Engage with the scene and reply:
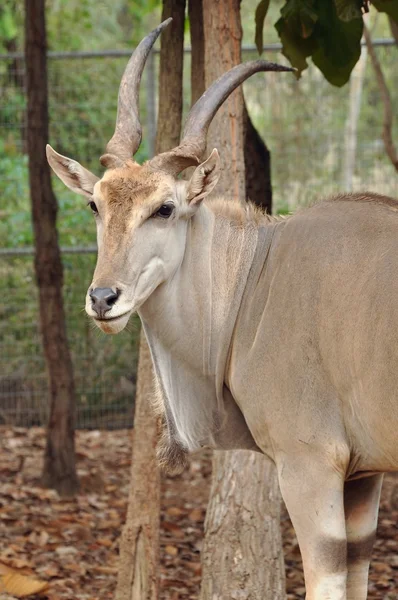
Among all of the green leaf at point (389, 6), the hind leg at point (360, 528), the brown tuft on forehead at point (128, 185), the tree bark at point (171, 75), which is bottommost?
the hind leg at point (360, 528)

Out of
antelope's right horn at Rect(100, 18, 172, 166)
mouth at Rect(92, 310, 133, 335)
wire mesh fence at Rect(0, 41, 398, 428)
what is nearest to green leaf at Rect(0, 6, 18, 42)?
wire mesh fence at Rect(0, 41, 398, 428)

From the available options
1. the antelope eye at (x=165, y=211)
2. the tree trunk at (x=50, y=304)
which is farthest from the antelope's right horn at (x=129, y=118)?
the tree trunk at (x=50, y=304)

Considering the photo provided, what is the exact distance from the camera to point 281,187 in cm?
877

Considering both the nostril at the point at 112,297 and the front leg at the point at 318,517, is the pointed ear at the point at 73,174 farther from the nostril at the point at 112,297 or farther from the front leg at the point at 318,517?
the front leg at the point at 318,517

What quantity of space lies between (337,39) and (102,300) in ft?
7.89

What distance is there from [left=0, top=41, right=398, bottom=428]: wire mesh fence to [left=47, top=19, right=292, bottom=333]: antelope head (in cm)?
468

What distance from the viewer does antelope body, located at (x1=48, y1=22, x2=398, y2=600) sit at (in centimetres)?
362

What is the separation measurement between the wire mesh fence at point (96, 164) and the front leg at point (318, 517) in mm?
5163

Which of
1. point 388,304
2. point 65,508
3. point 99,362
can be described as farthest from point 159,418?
point 99,362

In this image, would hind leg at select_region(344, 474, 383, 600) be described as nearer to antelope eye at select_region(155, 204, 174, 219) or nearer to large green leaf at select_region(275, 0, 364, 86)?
antelope eye at select_region(155, 204, 174, 219)

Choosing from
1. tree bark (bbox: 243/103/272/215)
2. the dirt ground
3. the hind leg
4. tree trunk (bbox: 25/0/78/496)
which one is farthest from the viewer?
tree trunk (bbox: 25/0/78/496)

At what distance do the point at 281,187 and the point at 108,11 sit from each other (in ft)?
22.1

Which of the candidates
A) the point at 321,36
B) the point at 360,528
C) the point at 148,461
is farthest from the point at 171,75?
the point at 360,528

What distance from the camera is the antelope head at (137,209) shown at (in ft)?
11.6
